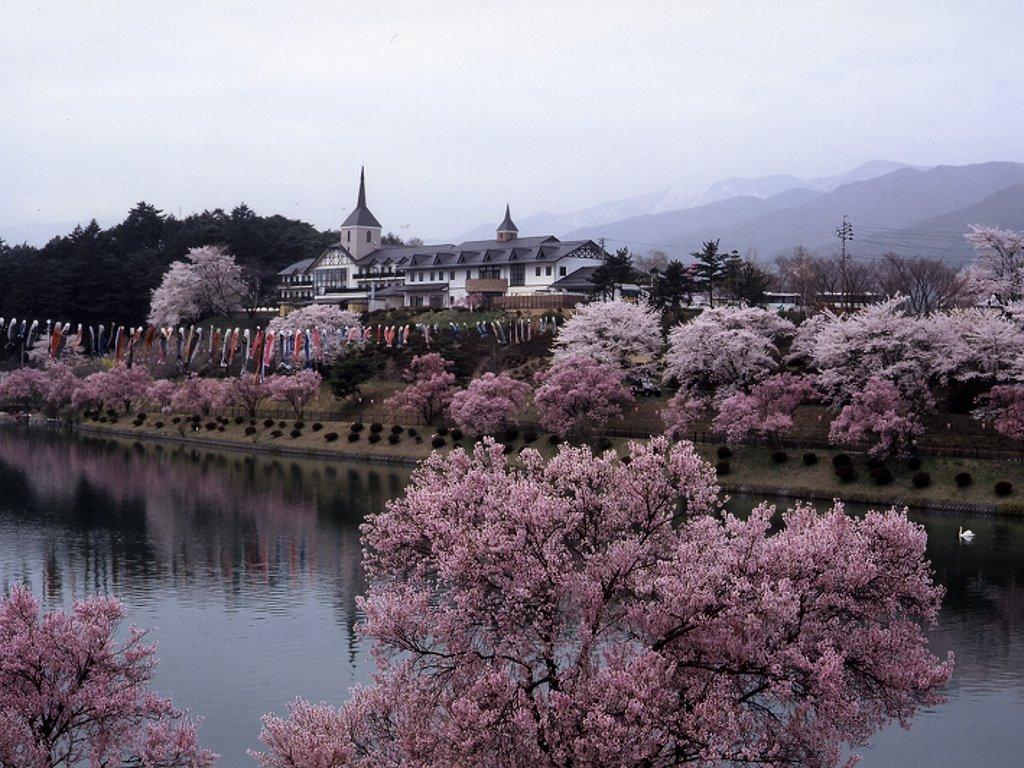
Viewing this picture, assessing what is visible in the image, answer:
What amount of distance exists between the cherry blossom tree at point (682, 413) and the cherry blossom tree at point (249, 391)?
94.6ft

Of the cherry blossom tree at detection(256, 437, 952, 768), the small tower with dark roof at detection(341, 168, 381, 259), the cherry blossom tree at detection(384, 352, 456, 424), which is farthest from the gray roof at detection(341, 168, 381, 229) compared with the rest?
the cherry blossom tree at detection(256, 437, 952, 768)

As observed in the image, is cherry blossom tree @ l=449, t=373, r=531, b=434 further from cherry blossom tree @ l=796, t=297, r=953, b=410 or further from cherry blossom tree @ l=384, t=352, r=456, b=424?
cherry blossom tree @ l=796, t=297, r=953, b=410

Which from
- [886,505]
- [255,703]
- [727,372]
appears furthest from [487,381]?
[255,703]

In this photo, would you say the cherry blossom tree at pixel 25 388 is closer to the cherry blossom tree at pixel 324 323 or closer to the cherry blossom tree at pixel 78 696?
the cherry blossom tree at pixel 324 323

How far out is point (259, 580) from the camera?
34719mm

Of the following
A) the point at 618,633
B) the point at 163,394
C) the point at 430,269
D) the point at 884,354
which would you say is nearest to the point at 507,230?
the point at 430,269

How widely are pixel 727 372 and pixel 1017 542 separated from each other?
21836 mm

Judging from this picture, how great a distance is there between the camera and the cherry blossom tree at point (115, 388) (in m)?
84.2

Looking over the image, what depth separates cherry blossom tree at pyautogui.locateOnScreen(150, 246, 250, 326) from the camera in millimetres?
102375

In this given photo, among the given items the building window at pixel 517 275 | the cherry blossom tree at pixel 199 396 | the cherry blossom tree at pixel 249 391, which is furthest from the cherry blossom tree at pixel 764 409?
the building window at pixel 517 275

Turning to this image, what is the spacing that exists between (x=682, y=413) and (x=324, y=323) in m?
39.7

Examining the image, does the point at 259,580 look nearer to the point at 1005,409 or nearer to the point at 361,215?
A: the point at 1005,409

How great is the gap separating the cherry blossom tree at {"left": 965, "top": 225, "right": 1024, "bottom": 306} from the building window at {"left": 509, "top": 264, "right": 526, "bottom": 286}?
133 feet

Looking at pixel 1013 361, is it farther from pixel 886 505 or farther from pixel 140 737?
pixel 140 737
